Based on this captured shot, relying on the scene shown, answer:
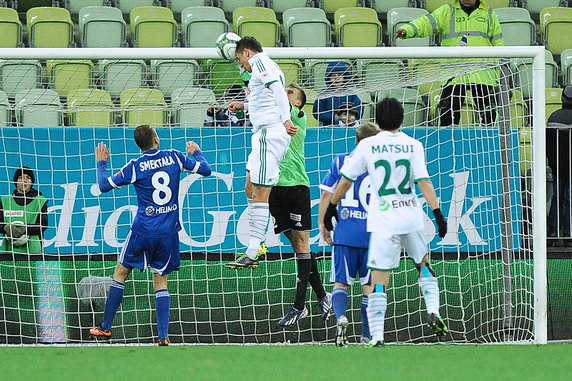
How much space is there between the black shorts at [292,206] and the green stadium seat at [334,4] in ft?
20.7

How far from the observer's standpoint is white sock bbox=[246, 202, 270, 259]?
31.5 ft

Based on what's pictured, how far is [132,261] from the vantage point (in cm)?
970

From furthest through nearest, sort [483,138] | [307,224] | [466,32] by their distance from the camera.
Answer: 1. [466,32]
2. [483,138]
3. [307,224]

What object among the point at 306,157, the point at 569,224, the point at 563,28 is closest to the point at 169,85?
the point at 306,157

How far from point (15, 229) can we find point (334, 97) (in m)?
3.44

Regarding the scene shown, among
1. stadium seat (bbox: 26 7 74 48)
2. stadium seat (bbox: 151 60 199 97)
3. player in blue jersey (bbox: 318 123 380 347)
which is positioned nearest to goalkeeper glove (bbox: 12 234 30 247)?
stadium seat (bbox: 151 60 199 97)

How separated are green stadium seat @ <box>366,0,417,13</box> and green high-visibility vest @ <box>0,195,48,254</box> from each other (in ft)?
22.3

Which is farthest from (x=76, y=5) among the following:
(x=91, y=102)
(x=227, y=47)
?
(x=227, y=47)

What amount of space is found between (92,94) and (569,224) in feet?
16.5

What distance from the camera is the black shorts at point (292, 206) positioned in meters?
10.3

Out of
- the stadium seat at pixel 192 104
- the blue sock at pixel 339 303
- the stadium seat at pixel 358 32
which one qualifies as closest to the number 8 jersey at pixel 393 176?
the blue sock at pixel 339 303

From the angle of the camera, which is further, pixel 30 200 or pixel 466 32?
pixel 466 32

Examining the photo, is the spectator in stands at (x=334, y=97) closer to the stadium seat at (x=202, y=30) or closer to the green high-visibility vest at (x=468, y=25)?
the green high-visibility vest at (x=468, y=25)

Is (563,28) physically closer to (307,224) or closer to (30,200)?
(307,224)
